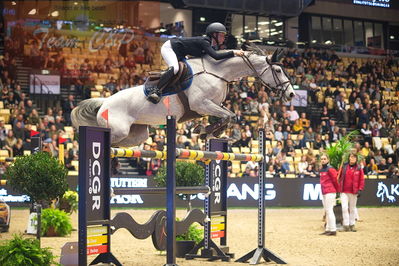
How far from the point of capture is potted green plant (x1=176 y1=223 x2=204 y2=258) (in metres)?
8.94

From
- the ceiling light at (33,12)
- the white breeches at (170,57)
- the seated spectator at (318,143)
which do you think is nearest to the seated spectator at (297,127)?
the seated spectator at (318,143)

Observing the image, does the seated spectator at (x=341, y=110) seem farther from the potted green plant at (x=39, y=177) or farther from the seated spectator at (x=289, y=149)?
the potted green plant at (x=39, y=177)

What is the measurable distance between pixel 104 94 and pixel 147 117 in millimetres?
11306

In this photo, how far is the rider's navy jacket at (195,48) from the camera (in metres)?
8.34

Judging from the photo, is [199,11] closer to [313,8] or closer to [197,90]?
[313,8]

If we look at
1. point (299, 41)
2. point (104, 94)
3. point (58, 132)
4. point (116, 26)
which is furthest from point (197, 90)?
point (299, 41)

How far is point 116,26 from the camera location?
79.8ft

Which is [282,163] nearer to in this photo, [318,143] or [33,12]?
[318,143]

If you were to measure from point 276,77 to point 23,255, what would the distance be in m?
3.98

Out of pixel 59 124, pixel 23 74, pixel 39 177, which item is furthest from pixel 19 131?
pixel 39 177

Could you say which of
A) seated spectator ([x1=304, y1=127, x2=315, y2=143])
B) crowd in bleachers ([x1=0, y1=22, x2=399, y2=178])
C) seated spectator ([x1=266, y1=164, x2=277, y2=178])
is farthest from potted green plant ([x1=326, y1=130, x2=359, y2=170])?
seated spectator ([x1=304, y1=127, x2=315, y2=143])

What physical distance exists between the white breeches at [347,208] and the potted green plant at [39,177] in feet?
18.3

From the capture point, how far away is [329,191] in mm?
12406

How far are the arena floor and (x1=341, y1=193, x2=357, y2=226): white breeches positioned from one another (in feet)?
0.94
